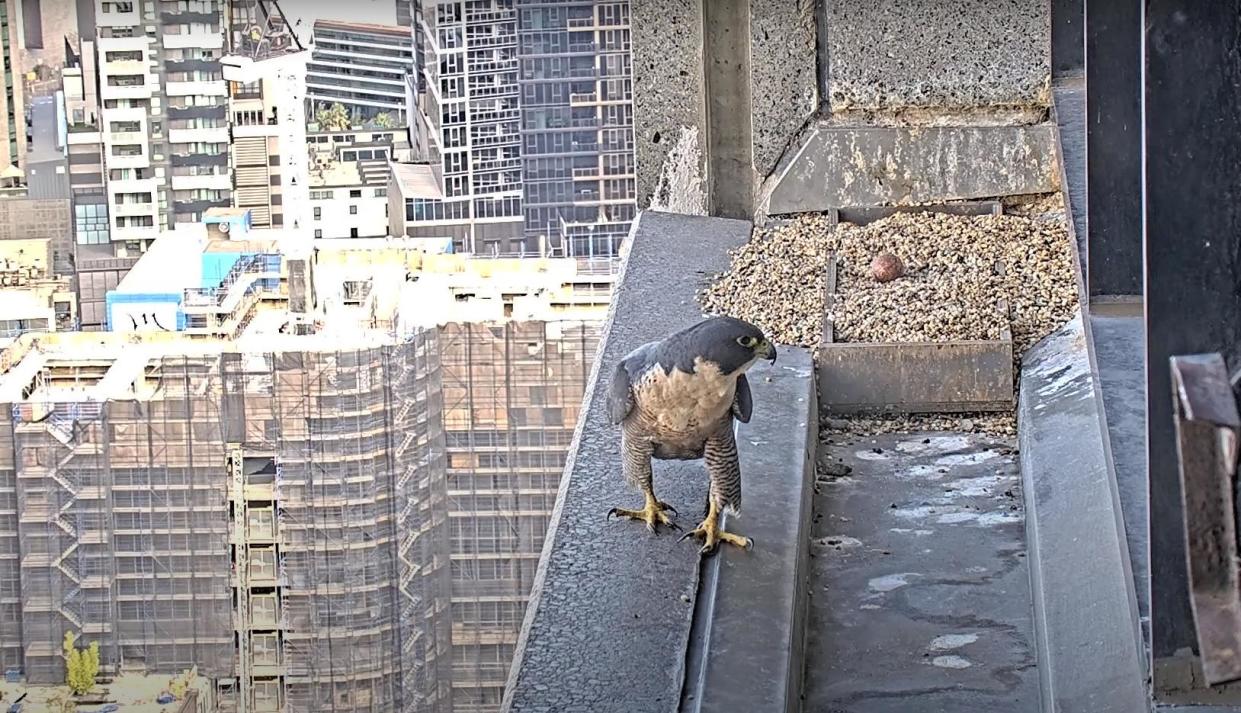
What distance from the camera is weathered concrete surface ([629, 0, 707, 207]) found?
13.6 feet

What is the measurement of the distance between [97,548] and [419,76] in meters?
6.44

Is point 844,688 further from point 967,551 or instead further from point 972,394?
point 972,394

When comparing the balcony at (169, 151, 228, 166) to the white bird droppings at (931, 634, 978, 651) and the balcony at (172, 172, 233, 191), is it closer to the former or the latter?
the balcony at (172, 172, 233, 191)

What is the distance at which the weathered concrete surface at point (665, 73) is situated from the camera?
416 centimetres

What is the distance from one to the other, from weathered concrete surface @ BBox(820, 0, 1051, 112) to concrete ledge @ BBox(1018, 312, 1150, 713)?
0.92 meters

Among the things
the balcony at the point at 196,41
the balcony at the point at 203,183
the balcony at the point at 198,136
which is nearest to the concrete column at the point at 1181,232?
the balcony at the point at 203,183

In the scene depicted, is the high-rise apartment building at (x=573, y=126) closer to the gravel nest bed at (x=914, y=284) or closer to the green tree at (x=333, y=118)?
the green tree at (x=333, y=118)

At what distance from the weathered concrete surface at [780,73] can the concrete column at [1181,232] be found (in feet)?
8.43

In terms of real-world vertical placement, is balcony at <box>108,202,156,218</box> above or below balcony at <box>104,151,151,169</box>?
below

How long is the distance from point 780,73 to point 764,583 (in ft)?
6.33

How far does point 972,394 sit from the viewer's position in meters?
3.24

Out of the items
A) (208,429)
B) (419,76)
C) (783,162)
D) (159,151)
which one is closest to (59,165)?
(159,151)

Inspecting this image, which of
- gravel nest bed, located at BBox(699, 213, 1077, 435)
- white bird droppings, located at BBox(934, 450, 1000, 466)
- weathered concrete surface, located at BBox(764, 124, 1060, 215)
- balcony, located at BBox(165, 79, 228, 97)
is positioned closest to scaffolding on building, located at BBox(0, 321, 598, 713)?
Result: balcony, located at BBox(165, 79, 228, 97)

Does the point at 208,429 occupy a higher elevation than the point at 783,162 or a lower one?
lower
